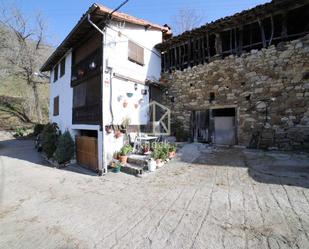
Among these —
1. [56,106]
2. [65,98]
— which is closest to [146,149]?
[65,98]

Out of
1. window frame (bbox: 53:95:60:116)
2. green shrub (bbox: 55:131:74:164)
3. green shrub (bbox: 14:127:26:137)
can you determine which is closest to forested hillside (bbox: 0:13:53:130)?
green shrub (bbox: 14:127:26:137)

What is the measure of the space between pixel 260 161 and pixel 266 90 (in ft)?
10.2

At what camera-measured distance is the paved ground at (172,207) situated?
119 inches

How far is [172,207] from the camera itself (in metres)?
4.02

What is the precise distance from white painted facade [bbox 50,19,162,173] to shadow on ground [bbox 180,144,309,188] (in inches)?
113

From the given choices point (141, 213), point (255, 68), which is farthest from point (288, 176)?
point (255, 68)

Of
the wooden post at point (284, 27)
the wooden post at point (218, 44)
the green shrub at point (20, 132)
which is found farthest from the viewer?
the green shrub at point (20, 132)

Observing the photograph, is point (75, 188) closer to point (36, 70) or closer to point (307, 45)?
point (307, 45)

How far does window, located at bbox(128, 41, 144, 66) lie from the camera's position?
29.1 feet

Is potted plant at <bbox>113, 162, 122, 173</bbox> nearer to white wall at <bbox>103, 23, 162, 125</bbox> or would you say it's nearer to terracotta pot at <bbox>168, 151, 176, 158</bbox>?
white wall at <bbox>103, 23, 162, 125</bbox>

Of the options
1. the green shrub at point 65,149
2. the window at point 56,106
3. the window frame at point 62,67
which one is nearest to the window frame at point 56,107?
the window at point 56,106

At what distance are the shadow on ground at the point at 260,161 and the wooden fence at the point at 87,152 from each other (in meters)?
3.35

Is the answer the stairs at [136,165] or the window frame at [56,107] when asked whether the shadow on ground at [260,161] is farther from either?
the window frame at [56,107]

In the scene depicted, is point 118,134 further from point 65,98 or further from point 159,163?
point 65,98
